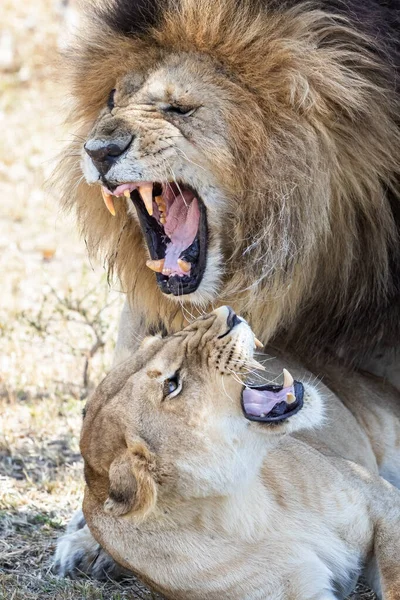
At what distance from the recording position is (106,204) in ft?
11.3

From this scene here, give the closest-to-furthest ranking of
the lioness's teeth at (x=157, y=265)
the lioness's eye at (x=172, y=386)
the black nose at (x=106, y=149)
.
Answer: the lioness's eye at (x=172, y=386) < the black nose at (x=106, y=149) < the lioness's teeth at (x=157, y=265)

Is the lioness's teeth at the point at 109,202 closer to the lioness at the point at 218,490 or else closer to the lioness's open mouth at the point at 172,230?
the lioness's open mouth at the point at 172,230

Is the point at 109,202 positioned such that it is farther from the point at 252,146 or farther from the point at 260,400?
the point at 260,400

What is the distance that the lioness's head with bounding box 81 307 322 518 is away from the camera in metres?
2.72

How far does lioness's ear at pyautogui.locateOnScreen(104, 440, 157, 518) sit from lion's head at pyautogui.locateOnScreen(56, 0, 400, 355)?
748 millimetres

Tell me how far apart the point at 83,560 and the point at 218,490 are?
0.82m

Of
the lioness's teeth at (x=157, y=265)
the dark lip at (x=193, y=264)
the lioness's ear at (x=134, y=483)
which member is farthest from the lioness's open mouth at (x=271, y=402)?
the lioness's teeth at (x=157, y=265)

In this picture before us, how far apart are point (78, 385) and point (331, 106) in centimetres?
192

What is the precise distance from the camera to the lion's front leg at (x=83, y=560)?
11.1ft

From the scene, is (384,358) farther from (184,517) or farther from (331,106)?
(184,517)

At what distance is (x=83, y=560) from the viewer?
11.3ft

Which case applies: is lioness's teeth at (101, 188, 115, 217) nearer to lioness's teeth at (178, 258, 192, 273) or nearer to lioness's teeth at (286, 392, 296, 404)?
lioness's teeth at (178, 258, 192, 273)

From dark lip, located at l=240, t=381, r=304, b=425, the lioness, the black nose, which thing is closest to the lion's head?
the black nose

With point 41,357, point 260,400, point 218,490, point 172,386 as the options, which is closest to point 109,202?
point 172,386
